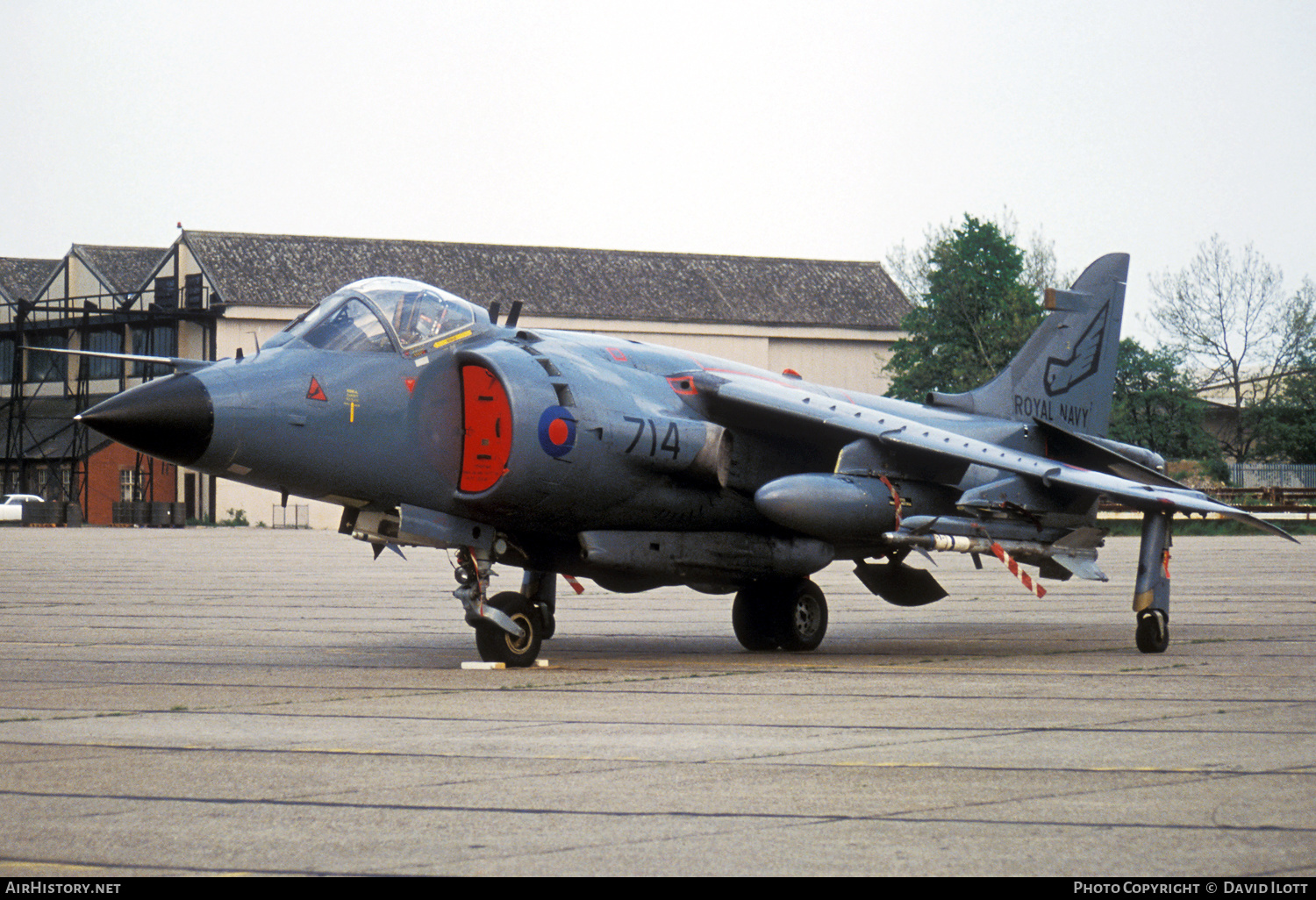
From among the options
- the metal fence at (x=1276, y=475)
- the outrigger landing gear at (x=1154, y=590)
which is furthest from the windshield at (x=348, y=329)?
the metal fence at (x=1276, y=475)

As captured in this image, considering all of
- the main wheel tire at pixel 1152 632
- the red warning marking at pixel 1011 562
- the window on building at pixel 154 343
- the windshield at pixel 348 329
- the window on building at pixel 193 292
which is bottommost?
the main wheel tire at pixel 1152 632

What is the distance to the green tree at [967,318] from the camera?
59.0 m

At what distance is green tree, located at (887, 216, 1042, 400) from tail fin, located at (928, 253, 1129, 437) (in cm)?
4304

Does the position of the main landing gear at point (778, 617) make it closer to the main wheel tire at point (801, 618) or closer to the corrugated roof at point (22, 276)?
the main wheel tire at point (801, 618)

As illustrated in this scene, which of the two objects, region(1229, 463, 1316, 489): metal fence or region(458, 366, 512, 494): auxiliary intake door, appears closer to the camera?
region(458, 366, 512, 494): auxiliary intake door

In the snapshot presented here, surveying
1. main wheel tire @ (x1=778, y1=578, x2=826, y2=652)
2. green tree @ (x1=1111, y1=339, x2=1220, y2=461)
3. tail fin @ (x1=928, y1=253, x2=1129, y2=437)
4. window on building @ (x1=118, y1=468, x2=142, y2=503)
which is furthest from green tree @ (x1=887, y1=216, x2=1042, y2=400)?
main wheel tire @ (x1=778, y1=578, x2=826, y2=652)

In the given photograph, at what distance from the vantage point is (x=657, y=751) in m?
7.34

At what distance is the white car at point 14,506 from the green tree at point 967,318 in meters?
36.0

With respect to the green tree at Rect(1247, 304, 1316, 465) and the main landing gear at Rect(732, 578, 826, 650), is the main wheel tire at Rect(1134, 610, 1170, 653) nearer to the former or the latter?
the main landing gear at Rect(732, 578, 826, 650)

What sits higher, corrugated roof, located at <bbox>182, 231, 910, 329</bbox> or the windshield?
corrugated roof, located at <bbox>182, 231, 910, 329</bbox>

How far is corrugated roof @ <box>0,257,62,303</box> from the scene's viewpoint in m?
73.5

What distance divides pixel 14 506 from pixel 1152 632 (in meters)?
54.4

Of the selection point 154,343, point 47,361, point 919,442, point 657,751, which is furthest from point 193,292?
point 657,751

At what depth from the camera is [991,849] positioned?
16.6 ft
